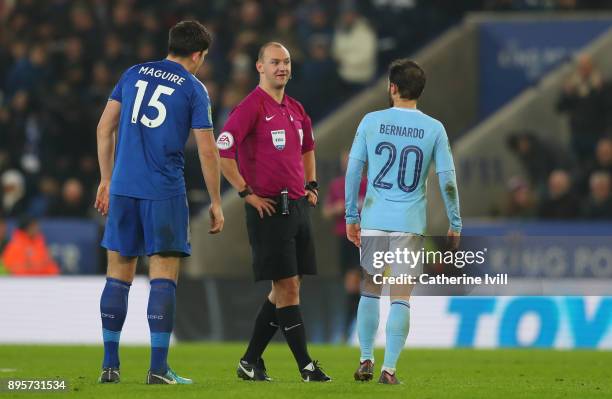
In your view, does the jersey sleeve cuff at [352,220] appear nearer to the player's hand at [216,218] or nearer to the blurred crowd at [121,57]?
the player's hand at [216,218]

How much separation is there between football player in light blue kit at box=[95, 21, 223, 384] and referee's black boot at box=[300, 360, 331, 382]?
85cm

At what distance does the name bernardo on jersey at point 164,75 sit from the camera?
914cm

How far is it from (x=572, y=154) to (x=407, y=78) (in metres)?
10.6

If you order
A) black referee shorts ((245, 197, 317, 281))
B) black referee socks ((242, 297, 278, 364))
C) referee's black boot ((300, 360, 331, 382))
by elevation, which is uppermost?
black referee shorts ((245, 197, 317, 281))

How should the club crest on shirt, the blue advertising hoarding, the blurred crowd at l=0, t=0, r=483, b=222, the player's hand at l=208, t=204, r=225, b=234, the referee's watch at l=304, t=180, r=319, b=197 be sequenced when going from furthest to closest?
1. the blue advertising hoarding
2. the blurred crowd at l=0, t=0, r=483, b=222
3. the referee's watch at l=304, t=180, r=319, b=197
4. the club crest on shirt
5. the player's hand at l=208, t=204, r=225, b=234

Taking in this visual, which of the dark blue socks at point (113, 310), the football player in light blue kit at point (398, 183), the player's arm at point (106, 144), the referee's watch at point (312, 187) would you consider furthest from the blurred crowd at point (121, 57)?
the football player in light blue kit at point (398, 183)

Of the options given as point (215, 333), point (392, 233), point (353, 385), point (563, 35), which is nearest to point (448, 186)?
point (392, 233)

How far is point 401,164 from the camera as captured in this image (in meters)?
9.11

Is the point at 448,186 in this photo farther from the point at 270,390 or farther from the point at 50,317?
the point at 50,317

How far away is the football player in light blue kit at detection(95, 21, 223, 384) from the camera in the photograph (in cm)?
907

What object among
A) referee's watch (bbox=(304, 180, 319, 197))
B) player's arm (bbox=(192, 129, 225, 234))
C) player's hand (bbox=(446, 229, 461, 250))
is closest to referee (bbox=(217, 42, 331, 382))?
referee's watch (bbox=(304, 180, 319, 197))

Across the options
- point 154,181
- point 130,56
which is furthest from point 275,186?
point 130,56

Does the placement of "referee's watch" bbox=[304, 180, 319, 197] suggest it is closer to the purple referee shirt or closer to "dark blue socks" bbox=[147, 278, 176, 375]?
the purple referee shirt

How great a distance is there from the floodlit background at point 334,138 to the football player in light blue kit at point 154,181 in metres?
6.89
